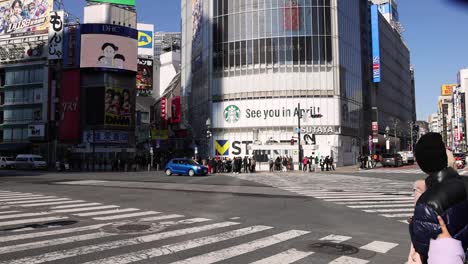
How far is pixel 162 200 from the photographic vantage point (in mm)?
16016

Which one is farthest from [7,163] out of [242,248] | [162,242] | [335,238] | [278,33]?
[335,238]

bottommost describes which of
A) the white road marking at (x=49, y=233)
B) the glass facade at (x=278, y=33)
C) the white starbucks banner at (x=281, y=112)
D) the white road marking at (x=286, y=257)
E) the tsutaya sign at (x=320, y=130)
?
the white road marking at (x=286, y=257)

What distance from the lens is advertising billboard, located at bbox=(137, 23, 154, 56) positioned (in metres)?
104

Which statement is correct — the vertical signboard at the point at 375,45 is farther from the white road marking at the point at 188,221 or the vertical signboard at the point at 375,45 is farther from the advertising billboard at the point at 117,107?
the white road marking at the point at 188,221

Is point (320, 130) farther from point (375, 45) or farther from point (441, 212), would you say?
point (441, 212)

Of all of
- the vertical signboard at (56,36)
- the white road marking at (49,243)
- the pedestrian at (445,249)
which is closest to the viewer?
the pedestrian at (445,249)

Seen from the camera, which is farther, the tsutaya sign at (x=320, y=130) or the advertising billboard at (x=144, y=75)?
the advertising billboard at (x=144, y=75)

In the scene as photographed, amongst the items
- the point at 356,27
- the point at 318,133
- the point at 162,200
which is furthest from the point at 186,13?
the point at 162,200

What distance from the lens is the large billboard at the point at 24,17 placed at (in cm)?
7681

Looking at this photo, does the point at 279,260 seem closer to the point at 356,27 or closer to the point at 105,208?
the point at 105,208

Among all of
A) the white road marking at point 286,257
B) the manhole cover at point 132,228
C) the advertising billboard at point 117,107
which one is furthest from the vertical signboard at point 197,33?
the white road marking at point 286,257

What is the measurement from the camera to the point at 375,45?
86562 mm

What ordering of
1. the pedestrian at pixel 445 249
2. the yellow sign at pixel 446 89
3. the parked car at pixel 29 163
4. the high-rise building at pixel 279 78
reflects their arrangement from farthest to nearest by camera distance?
the yellow sign at pixel 446 89, the high-rise building at pixel 279 78, the parked car at pixel 29 163, the pedestrian at pixel 445 249

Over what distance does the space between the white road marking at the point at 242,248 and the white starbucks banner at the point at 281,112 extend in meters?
47.4
